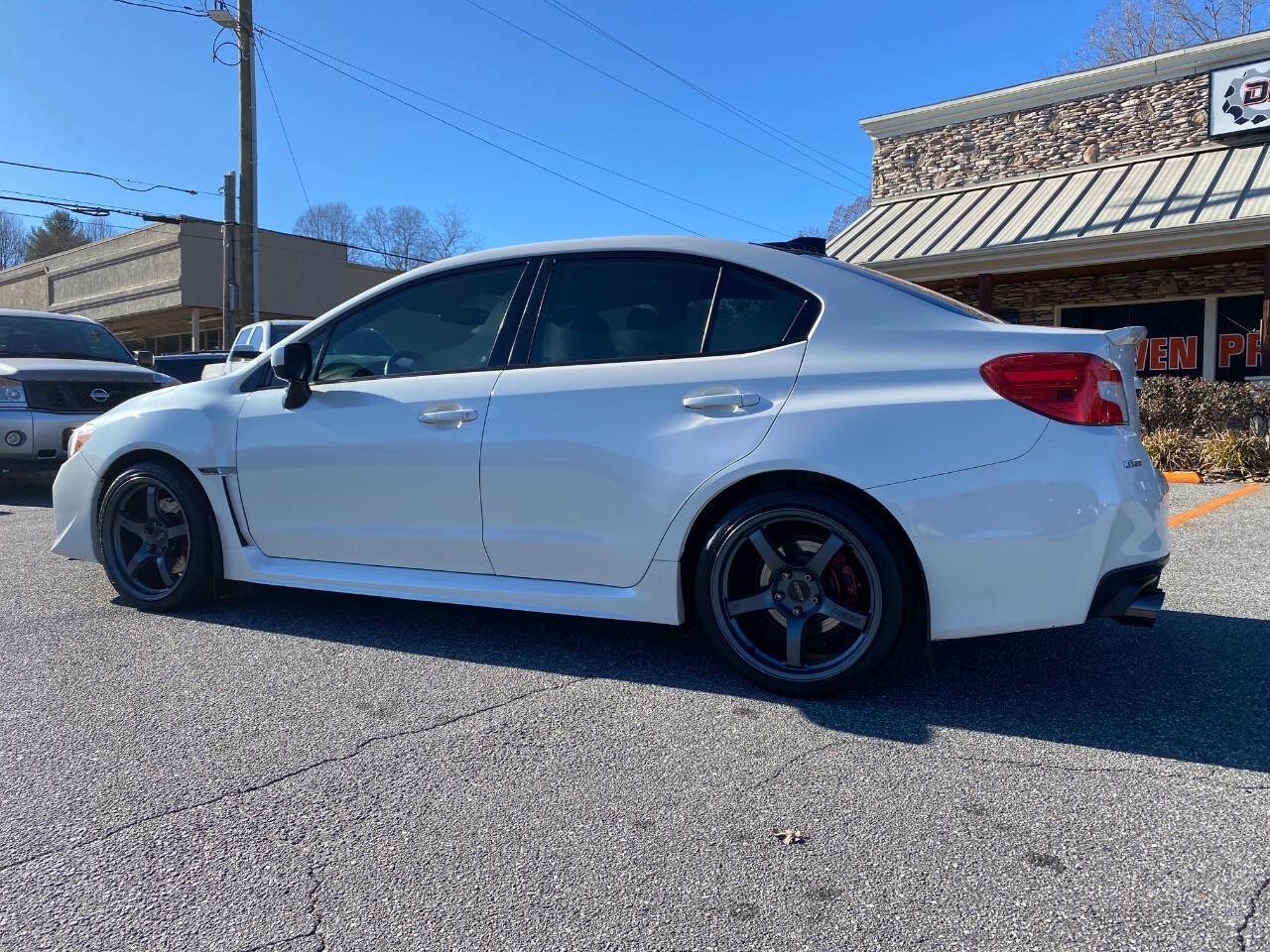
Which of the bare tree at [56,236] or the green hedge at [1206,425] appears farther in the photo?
the bare tree at [56,236]

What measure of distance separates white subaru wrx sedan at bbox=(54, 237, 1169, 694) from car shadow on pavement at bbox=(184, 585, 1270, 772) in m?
0.24

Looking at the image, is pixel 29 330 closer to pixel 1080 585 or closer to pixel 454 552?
pixel 454 552

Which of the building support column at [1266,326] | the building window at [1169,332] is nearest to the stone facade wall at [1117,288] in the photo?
the building window at [1169,332]

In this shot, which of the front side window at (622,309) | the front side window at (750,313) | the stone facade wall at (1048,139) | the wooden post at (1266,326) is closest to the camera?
the front side window at (750,313)

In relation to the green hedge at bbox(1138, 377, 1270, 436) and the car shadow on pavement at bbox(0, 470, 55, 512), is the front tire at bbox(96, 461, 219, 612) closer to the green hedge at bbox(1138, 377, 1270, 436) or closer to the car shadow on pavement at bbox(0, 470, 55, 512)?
the car shadow on pavement at bbox(0, 470, 55, 512)

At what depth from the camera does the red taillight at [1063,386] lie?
2895mm

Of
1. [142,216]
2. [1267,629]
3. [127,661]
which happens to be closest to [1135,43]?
[142,216]

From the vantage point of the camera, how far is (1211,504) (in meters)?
7.45

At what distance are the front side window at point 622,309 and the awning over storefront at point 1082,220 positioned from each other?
1098 centimetres

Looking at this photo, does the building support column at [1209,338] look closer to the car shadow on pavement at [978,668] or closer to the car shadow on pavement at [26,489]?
the car shadow on pavement at [978,668]

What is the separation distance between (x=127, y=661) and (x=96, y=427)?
4.78 ft

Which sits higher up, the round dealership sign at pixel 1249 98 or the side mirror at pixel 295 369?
the round dealership sign at pixel 1249 98

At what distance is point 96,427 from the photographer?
15.1 feet

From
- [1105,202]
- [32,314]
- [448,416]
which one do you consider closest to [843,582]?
[448,416]
